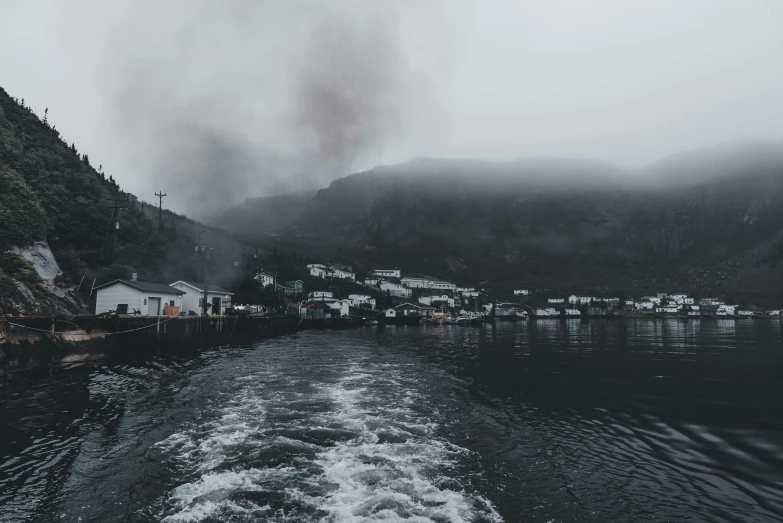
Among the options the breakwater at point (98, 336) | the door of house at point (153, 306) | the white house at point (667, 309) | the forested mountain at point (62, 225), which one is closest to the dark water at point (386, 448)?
the breakwater at point (98, 336)

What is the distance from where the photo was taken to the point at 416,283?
194m

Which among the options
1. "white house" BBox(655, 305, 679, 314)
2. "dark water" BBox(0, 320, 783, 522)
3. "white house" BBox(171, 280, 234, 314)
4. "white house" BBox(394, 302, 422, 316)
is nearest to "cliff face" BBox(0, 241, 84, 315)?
"dark water" BBox(0, 320, 783, 522)


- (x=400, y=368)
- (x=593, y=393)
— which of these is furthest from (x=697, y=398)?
(x=400, y=368)

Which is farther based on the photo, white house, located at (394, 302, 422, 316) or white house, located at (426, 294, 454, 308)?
white house, located at (426, 294, 454, 308)

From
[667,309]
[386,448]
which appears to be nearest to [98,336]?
[386,448]

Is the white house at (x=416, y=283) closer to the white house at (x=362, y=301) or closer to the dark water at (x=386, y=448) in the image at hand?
the white house at (x=362, y=301)

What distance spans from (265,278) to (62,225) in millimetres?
47619

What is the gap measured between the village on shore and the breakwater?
1868 inches

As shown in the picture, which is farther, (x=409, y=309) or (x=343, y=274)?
(x=343, y=274)

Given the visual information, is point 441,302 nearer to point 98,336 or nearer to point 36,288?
point 98,336

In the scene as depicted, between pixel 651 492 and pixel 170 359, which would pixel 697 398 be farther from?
pixel 170 359

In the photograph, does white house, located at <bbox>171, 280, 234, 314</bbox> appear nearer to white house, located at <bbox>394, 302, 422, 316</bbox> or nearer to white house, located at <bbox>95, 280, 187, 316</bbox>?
white house, located at <bbox>95, 280, 187, 316</bbox>

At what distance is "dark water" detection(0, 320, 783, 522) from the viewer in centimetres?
871

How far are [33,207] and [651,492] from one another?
54429mm
